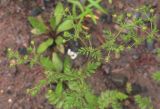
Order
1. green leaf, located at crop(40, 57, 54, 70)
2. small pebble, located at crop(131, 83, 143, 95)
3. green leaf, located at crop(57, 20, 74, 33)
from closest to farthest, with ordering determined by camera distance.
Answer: green leaf, located at crop(40, 57, 54, 70) < small pebble, located at crop(131, 83, 143, 95) < green leaf, located at crop(57, 20, 74, 33)

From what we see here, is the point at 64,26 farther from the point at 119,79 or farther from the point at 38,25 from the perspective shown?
the point at 119,79

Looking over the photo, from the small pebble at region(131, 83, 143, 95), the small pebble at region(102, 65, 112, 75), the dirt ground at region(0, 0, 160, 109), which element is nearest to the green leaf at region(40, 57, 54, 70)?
the dirt ground at region(0, 0, 160, 109)

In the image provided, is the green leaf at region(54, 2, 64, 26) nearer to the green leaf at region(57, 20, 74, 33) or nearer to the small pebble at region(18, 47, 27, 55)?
the green leaf at region(57, 20, 74, 33)

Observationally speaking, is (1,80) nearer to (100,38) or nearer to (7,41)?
(7,41)

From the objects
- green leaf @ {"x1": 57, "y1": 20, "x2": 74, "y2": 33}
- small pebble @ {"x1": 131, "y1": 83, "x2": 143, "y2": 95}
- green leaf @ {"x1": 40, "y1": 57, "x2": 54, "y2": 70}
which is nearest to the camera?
green leaf @ {"x1": 40, "y1": 57, "x2": 54, "y2": 70}

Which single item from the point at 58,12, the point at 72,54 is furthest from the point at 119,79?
the point at 58,12

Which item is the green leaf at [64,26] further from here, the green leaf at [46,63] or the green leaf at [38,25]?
the green leaf at [46,63]

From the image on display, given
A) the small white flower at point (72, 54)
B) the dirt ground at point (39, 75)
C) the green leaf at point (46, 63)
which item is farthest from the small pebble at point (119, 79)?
the green leaf at point (46, 63)
